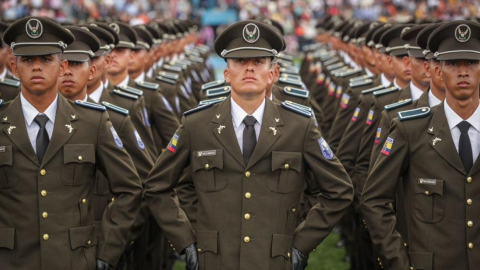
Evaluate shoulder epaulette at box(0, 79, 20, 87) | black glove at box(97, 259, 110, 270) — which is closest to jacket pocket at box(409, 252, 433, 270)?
black glove at box(97, 259, 110, 270)

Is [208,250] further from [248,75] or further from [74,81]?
[74,81]

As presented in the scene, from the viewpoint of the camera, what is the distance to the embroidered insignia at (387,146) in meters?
5.55

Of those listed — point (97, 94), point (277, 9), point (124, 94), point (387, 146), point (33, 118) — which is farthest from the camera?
point (277, 9)

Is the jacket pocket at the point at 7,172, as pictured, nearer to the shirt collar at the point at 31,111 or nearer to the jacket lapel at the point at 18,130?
the jacket lapel at the point at 18,130

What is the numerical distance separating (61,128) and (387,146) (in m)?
1.88

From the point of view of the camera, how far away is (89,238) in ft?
18.0

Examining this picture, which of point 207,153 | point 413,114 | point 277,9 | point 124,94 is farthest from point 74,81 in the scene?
point 277,9

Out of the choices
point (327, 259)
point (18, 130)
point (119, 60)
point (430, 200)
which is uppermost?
point (119, 60)

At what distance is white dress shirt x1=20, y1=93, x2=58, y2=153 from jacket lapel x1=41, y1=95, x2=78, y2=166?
37 millimetres

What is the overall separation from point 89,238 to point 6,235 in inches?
18.5

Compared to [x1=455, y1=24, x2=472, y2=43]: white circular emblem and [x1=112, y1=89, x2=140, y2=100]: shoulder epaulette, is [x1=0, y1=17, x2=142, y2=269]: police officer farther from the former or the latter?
[x1=455, y1=24, x2=472, y2=43]: white circular emblem

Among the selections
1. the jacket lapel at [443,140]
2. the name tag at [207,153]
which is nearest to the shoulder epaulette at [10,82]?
the name tag at [207,153]

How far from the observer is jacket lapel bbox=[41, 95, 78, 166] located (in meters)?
5.40

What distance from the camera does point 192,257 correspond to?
5.45 m
